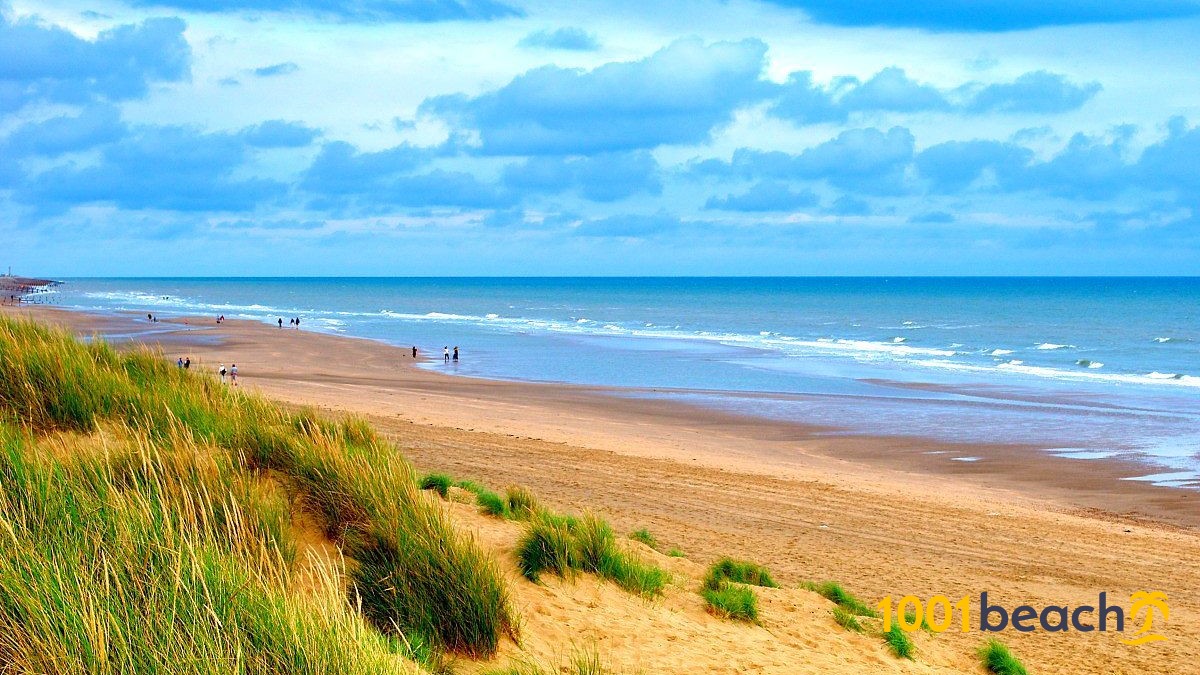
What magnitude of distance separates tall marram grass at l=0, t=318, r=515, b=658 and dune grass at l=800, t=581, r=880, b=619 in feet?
14.5

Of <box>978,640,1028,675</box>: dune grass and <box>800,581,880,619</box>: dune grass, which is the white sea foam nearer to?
<box>800,581,880,619</box>: dune grass

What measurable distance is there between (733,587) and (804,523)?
5330 mm

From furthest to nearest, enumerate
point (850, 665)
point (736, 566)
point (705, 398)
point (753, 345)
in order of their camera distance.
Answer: point (753, 345)
point (705, 398)
point (736, 566)
point (850, 665)

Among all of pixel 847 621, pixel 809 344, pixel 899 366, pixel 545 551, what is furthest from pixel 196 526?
pixel 809 344

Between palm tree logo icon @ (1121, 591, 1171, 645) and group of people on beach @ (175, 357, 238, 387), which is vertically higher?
group of people on beach @ (175, 357, 238, 387)

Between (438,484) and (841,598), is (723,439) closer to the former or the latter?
(841,598)

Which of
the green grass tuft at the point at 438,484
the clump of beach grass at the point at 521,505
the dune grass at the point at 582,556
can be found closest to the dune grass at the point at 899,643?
the dune grass at the point at 582,556

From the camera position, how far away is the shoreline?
724 inches

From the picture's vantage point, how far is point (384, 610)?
222 inches

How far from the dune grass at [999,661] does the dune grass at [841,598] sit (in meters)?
1.05

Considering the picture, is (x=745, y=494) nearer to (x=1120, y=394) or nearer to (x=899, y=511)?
(x=899, y=511)

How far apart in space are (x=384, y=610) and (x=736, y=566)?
4735mm

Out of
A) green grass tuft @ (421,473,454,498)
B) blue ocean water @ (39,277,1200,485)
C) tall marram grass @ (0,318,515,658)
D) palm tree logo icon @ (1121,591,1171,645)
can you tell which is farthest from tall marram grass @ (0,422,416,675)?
blue ocean water @ (39,277,1200,485)

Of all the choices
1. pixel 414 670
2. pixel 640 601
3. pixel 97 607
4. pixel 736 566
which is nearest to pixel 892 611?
pixel 736 566
